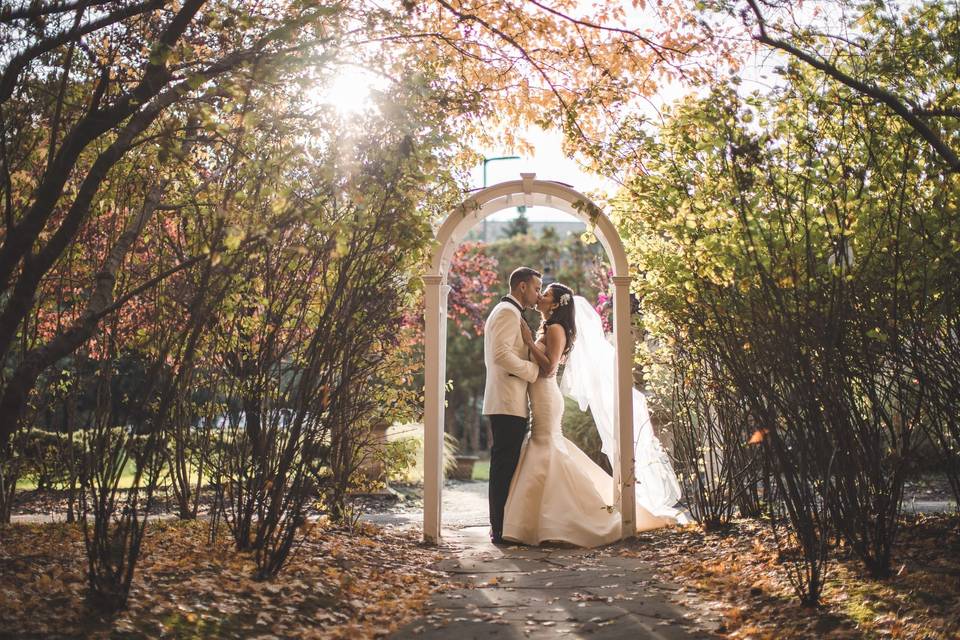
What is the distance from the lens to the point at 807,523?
4.51 metres

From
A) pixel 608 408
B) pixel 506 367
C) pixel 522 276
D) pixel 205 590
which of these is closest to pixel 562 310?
pixel 522 276

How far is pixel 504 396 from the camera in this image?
316 inches

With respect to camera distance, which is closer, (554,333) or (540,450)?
(540,450)

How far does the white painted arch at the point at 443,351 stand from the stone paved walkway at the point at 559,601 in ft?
2.23

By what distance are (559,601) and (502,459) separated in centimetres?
281

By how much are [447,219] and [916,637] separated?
17.5 ft

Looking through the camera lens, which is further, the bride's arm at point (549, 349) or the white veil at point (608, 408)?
the white veil at point (608, 408)

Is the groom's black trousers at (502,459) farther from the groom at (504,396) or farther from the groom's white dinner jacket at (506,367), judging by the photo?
the groom's white dinner jacket at (506,367)

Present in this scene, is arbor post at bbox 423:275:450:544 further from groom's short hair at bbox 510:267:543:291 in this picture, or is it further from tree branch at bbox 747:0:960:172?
tree branch at bbox 747:0:960:172

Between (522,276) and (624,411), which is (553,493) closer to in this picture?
(624,411)

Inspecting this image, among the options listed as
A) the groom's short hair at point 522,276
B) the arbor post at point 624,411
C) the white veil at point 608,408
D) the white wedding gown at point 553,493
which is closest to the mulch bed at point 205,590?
the white wedding gown at point 553,493

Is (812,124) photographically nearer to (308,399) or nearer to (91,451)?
(308,399)

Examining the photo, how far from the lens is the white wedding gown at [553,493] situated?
7.72 metres

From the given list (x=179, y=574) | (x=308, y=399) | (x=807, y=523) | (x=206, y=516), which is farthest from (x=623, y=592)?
(x=206, y=516)
